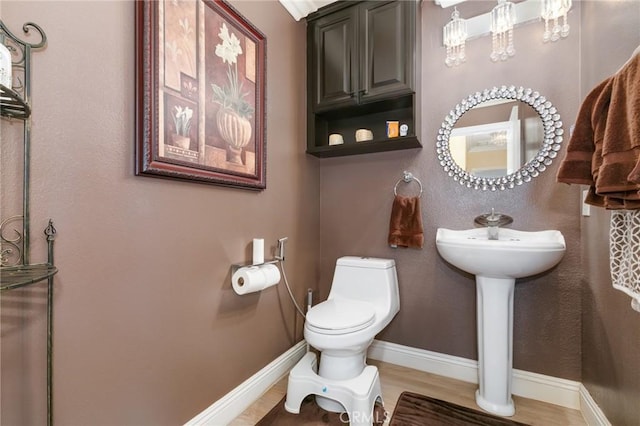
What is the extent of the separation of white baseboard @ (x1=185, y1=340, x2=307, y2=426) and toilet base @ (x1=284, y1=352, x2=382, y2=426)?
195 millimetres

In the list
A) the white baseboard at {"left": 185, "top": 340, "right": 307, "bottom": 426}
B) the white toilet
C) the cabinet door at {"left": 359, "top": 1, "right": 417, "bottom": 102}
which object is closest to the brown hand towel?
the white toilet

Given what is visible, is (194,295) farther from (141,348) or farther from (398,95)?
(398,95)

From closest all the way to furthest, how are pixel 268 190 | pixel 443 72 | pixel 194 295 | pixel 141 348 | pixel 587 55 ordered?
pixel 141 348
pixel 194 295
pixel 587 55
pixel 268 190
pixel 443 72

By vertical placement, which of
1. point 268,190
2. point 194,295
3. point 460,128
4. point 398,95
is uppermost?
point 398,95

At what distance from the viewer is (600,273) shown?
126cm

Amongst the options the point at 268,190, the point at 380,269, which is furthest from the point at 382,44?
the point at 380,269

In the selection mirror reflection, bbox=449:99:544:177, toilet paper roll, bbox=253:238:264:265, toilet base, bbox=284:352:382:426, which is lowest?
toilet base, bbox=284:352:382:426

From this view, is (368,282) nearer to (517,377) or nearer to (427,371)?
(427,371)

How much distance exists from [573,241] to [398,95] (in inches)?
49.2

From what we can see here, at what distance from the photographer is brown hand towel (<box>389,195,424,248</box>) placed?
70.9 inches

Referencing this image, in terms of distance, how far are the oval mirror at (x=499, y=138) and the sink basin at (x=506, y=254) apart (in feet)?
1.29

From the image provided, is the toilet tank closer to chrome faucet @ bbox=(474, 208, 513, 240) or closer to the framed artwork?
chrome faucet @ bbox=(474, 208, 513, 240)

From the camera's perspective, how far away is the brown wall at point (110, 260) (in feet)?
2.57

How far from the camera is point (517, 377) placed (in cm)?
160
